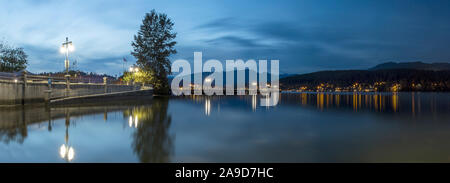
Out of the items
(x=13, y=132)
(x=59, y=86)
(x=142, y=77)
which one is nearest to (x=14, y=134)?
(x=13, y=132)

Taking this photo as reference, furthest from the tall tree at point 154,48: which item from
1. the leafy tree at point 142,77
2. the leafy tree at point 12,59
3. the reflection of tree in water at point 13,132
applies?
the reflection of tree in water at point 13,132

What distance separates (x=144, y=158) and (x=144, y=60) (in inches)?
1867

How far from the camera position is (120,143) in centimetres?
821

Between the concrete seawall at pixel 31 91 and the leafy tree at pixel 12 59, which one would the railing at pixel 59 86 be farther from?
the leafy tree at pixel 12 59

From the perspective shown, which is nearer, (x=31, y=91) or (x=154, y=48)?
(x=31, y=91)

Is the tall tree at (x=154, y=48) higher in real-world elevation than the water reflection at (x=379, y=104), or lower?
higher

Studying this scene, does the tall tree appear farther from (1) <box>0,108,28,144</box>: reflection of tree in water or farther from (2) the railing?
(1) <box>0,108,28,144</box>: reflection of tree in water

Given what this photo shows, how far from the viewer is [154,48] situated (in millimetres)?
52031

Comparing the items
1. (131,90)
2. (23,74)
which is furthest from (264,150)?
(131,90)

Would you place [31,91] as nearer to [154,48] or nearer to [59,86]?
[59,86]

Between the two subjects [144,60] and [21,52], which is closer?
[21,52]

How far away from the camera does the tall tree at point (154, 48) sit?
5162 centimetres

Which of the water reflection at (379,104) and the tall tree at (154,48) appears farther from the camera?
the tall tree at (154,48)
